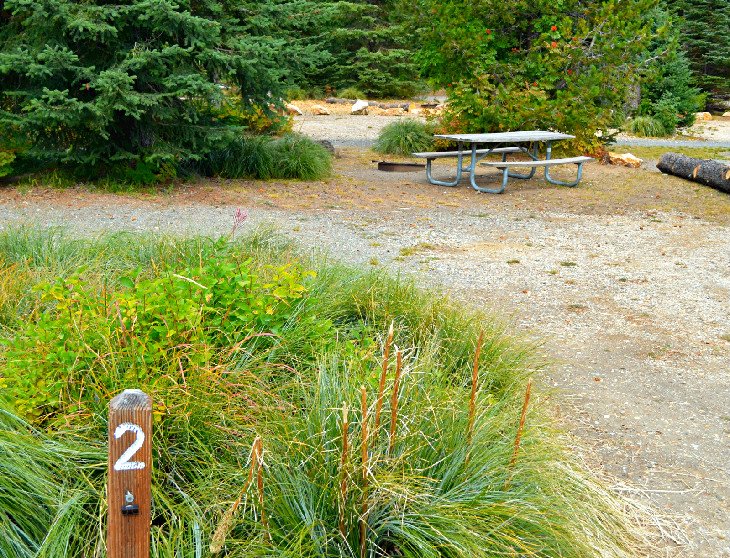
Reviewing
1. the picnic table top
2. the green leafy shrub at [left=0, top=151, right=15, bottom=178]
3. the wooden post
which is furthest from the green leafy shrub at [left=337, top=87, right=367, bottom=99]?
the wooden post

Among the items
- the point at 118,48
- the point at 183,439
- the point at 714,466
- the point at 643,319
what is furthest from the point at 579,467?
the point at 118,48

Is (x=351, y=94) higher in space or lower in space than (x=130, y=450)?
lower

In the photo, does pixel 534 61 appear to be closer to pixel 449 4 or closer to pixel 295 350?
pixel 449 4

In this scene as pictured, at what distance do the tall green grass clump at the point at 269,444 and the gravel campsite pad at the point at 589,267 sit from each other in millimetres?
605

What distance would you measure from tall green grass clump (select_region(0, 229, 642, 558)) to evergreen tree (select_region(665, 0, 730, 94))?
29.1m

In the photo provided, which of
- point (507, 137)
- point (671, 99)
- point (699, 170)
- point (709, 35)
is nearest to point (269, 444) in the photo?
point (507, 137)

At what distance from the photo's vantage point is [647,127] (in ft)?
67.4

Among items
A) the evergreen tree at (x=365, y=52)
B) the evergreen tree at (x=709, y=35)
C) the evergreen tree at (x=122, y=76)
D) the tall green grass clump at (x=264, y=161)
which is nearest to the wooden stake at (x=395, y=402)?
the evergreen tree at (x=122, y=76)

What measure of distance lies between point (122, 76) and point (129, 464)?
7.75 meters

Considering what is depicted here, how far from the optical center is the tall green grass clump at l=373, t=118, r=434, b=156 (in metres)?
14.7

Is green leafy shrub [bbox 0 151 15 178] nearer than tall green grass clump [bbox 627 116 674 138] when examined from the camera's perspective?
Yes

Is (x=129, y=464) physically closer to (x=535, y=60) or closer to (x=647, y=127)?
(x=535, y=60)

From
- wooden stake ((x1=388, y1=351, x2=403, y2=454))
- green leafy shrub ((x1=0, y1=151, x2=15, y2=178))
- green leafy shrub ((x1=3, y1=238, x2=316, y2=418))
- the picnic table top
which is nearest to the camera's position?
wooden stake ((x1=388, y1=351, x2=403, y2=454))

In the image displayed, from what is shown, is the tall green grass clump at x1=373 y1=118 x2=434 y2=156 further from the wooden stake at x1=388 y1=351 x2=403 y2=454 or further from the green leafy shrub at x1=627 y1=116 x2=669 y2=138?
the wooden stake at x1=388 y1=351 x2=403 y2=454
